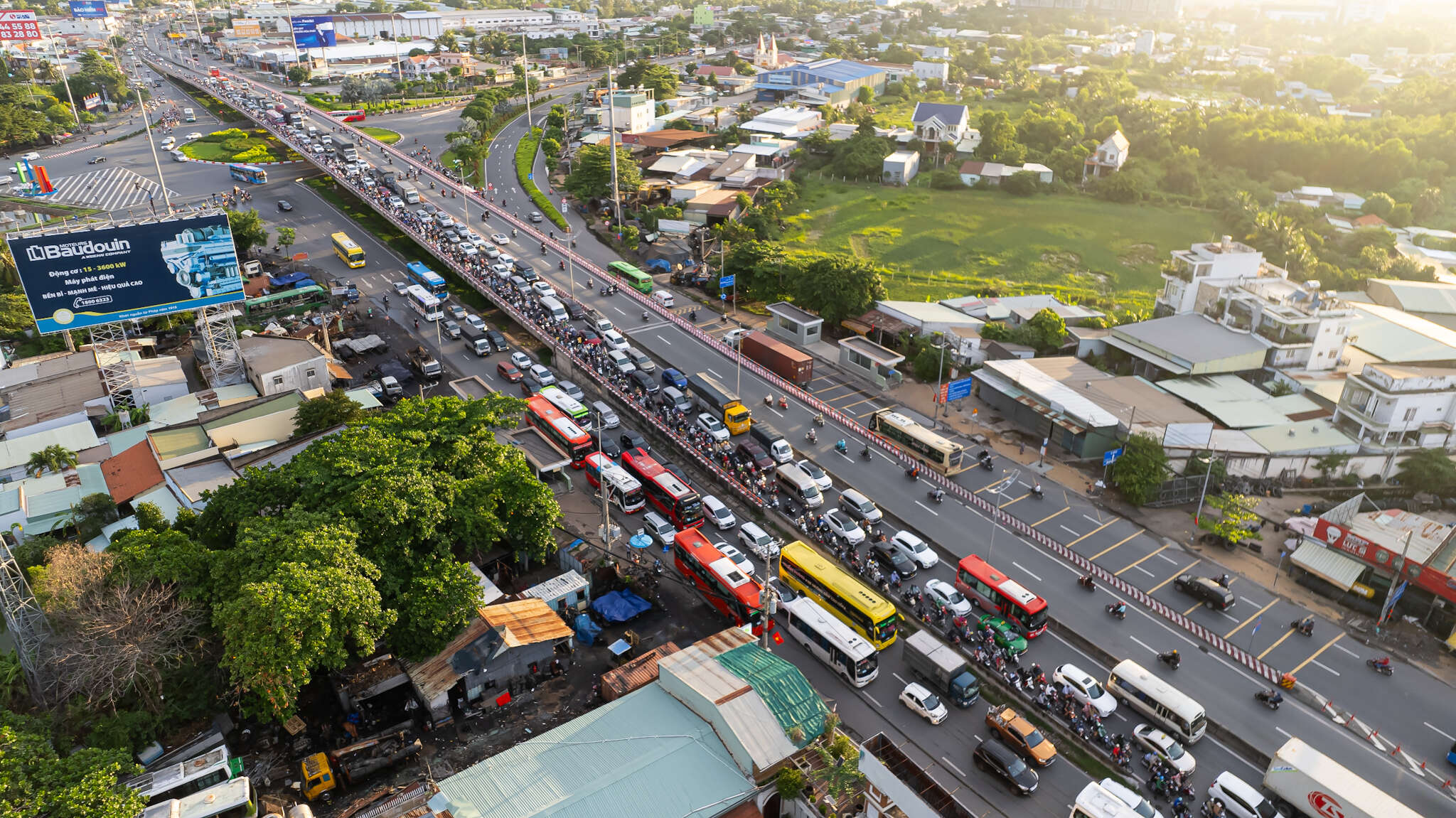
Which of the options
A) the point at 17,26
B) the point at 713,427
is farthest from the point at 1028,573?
the point at 17,26

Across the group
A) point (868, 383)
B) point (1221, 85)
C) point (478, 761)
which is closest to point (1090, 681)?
point (478, 761)

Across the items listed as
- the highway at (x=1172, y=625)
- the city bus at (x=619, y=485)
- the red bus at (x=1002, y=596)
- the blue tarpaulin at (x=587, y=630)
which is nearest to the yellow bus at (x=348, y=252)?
the city bus at (x=619, y=485)

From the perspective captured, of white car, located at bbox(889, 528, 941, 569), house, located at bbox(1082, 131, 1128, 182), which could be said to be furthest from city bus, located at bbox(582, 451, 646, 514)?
house, located at bbox(1082, 131, 1128, 182)

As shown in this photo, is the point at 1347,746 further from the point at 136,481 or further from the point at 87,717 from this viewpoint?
the point at 136,481

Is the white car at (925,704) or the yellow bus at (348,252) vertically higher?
the yellow bus at (348,252)

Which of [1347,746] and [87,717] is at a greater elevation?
[87,717]

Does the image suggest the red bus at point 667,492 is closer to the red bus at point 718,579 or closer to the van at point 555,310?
the red bus at point 718,579
